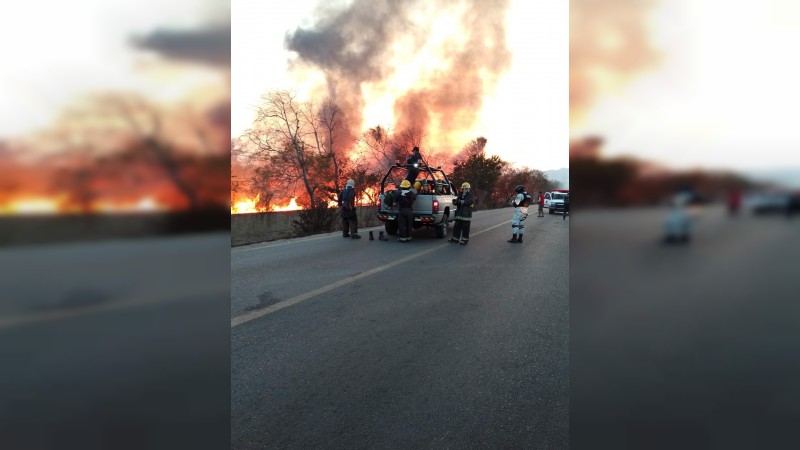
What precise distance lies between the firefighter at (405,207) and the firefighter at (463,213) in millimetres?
999

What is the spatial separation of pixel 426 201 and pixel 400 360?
7.28m

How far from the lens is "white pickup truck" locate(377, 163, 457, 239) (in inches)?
380

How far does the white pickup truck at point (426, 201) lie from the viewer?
380 inches

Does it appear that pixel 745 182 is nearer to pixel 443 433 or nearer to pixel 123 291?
pixel 123 291

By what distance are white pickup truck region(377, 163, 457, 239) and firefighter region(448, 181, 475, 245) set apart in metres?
0.89

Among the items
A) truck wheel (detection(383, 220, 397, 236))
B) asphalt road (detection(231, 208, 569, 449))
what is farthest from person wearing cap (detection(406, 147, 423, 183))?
asphalt road (detection(231, 208, 569, 449))

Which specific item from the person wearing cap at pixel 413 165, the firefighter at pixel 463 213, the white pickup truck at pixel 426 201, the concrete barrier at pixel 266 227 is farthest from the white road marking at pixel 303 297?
the concrete barrier at pixel 266 227

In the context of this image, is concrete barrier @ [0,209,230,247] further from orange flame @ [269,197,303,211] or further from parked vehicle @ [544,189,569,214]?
orange flame @ [269,197,303,211]

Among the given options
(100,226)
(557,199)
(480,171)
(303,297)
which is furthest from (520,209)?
(480,171)

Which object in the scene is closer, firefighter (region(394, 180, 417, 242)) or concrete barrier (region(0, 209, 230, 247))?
concrete barrier (region(0, 209, 230, 247))

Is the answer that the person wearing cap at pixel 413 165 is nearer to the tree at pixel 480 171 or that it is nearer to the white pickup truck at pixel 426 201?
the white pickup truck at pixel 426 201

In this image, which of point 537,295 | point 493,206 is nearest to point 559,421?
point 537,295

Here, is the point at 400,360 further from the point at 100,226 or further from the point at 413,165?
the point at 413,165

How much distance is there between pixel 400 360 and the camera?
2.54 metres
